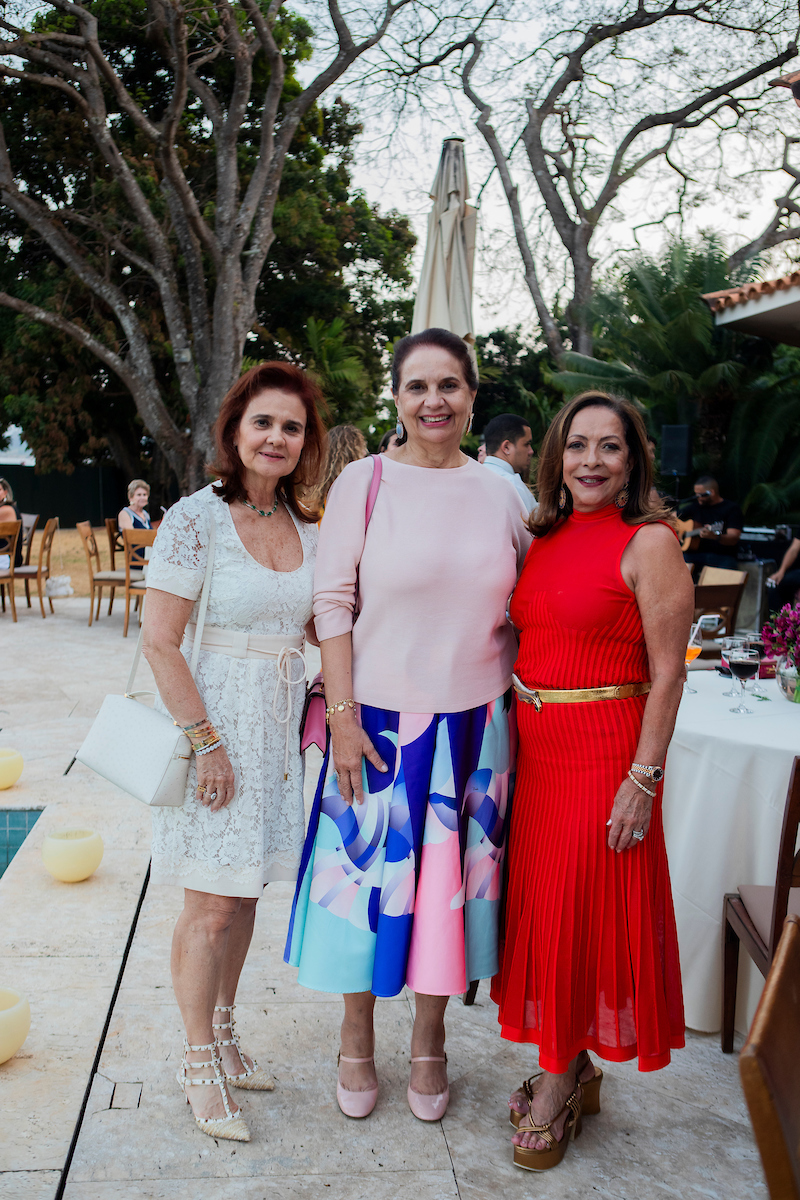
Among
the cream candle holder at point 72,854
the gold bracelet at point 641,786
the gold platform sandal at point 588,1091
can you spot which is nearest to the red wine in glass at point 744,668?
the gold bracelet at point 641,786

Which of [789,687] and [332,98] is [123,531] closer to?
[789,687]

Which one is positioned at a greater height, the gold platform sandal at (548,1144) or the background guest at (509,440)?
the background guest at (509,440)

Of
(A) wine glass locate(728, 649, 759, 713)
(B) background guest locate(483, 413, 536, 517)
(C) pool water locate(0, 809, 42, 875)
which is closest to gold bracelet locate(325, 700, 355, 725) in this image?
(A) wine glass locate(728, 649, 759, 713)

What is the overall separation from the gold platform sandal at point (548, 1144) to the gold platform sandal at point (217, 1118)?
1.99ft

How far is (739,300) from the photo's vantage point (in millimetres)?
10164

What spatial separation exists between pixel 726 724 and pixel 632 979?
35.2 inches

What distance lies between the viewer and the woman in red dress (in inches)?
74.6

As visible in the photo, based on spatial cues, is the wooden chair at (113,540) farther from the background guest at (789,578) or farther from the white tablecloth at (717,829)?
the white tablecloth at (717,829)

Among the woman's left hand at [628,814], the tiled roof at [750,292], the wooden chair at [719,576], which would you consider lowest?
the woman's left hand at [628,814]

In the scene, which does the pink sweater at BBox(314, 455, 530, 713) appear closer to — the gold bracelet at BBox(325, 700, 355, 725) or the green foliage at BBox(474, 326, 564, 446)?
the gold bracelet at BBox(325, 700, 355, 725)

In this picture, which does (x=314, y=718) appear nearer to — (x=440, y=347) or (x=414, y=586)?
(x=414, y=586)

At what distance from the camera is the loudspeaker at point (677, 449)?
1106 cm

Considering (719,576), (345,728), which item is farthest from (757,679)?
(719,576)

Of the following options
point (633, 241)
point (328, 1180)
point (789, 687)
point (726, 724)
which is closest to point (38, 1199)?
point (328, 1180)
